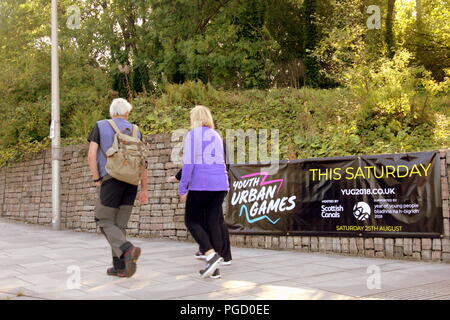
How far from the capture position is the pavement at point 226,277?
18.7 feet

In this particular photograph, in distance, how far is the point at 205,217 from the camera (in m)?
7.15

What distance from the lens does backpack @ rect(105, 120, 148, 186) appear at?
6.46 m

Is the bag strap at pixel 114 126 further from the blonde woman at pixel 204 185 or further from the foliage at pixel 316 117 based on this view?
the foliage at pixel 316 117

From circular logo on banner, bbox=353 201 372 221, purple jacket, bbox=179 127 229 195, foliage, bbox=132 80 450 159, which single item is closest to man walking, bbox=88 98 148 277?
purple jacket, bbox=179 127 229 195

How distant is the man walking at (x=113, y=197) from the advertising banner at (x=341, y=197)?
3450 millimetres

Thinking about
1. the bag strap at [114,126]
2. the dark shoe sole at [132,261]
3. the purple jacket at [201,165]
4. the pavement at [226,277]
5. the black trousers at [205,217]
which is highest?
the bag strap at [114,126]

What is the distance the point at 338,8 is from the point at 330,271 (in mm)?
14421

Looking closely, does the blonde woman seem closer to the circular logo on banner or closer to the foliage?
the circular logo on banner

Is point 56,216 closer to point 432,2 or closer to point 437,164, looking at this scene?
point 437,164

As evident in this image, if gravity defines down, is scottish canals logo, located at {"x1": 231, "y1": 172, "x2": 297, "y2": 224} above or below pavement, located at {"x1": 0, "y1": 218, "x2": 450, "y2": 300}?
above

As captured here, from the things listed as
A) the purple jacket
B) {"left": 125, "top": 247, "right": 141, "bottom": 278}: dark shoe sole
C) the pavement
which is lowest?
the pavement

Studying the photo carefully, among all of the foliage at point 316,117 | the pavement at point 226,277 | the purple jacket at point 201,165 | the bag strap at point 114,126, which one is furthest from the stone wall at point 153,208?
the bag strap at point 114,126

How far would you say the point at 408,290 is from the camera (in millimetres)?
5801

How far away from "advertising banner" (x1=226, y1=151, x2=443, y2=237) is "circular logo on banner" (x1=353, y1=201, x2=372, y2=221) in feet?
0.05
